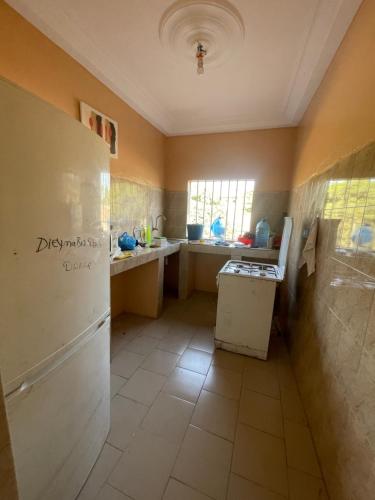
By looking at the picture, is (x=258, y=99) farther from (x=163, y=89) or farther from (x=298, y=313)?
(x=298, y=313)

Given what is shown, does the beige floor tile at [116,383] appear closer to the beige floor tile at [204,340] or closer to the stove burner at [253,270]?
the beige floor tile at [204,340]

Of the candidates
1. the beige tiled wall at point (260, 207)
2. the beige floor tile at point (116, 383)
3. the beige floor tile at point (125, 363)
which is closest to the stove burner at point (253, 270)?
the beige tiled wall at point (260, 207)

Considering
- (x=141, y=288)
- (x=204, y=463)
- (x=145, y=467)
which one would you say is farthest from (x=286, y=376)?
(x=141, y=288)

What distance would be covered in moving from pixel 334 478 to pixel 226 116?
316cm

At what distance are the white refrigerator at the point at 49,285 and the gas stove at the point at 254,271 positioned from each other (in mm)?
1287

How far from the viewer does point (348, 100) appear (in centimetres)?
122

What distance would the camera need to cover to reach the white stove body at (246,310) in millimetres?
1801

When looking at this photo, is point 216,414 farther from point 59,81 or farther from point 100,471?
point 59,81

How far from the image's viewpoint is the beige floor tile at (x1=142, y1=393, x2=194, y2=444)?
1.22 meters

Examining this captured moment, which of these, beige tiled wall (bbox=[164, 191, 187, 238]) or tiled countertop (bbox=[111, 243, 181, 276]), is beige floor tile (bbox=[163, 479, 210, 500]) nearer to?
tiled countertop (bbox=[111, 243, 181, 276])

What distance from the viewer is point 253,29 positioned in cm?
140

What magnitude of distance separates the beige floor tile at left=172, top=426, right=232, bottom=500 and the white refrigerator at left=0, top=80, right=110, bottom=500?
1.58 feet

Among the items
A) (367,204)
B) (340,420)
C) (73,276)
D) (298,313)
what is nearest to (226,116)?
(367,204)

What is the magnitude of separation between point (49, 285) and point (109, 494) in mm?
1025
